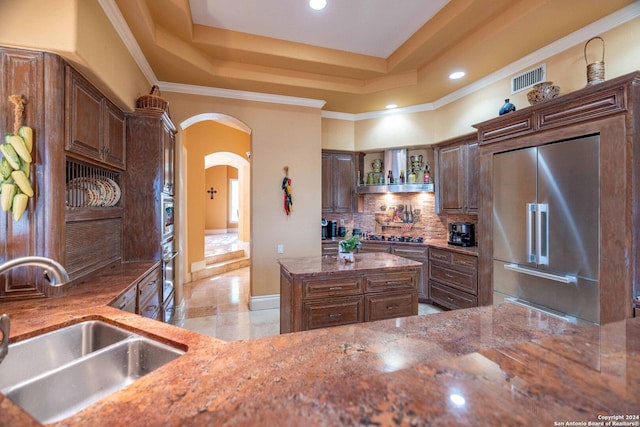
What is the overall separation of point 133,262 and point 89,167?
95 centimetres

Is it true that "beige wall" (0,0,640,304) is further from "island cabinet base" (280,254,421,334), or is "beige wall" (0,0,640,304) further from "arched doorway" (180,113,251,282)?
"island cabinet base" (280,254,421,334)

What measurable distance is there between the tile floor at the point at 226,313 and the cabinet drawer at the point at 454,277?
Result: 1.57ft

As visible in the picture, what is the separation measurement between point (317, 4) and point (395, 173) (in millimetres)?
2851

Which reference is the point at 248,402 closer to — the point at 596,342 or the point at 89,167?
the point at 596,342

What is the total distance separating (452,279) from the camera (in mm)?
3838

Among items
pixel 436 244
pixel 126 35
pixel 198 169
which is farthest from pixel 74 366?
pixel 198 169

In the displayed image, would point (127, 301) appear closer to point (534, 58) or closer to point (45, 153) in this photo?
point (45, 153)

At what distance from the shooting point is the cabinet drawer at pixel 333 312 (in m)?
2.44

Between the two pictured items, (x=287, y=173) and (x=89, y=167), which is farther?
(x=287, y=173)

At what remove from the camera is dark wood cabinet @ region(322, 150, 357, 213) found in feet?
16.3

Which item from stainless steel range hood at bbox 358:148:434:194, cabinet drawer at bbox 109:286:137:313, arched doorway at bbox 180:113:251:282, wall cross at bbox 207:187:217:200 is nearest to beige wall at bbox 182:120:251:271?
arched doorway at bbox 180:113:251:282

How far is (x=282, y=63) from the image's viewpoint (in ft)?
11.8

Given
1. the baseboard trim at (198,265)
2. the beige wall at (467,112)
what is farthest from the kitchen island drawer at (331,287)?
the baseboard trim at (198,265)

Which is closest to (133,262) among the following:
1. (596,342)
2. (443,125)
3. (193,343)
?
(193,343)
